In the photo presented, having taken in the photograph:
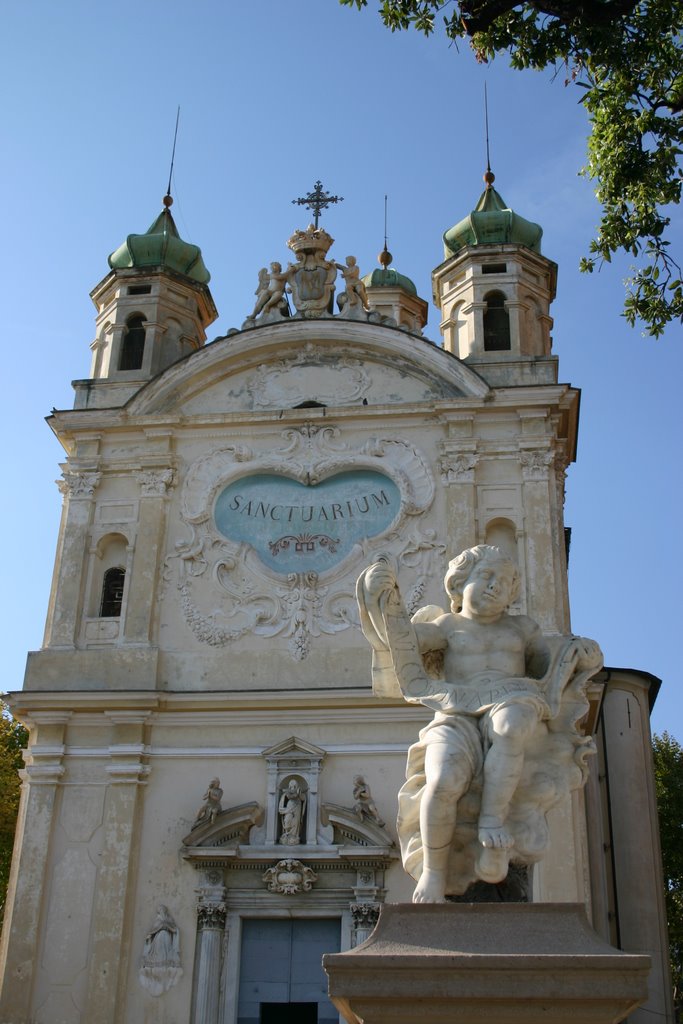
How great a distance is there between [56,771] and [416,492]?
6166mm

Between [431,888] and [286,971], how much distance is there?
9827 millimetres

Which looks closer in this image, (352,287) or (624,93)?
(624,93)

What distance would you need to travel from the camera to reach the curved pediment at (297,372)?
63.2 feet

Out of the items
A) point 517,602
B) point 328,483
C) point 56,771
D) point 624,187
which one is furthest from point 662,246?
point 56,771

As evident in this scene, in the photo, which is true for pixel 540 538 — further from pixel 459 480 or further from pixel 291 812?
pixel 291 812

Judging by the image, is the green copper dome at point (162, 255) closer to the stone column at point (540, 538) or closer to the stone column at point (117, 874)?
the stone column at point (540, 538)

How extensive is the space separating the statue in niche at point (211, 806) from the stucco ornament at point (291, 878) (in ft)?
3.42

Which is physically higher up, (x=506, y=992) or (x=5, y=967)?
(x=5, y=967)

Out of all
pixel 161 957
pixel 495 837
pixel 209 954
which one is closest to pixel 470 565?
pixel 495 837

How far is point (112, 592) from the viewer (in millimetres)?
18734

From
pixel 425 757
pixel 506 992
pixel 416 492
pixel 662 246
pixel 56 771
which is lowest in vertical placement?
pixel 506 992

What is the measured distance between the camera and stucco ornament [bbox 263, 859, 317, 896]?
15.8m

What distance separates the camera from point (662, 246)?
10195 millimetres

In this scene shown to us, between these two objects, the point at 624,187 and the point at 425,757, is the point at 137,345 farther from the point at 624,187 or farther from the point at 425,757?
the point at 425,757
